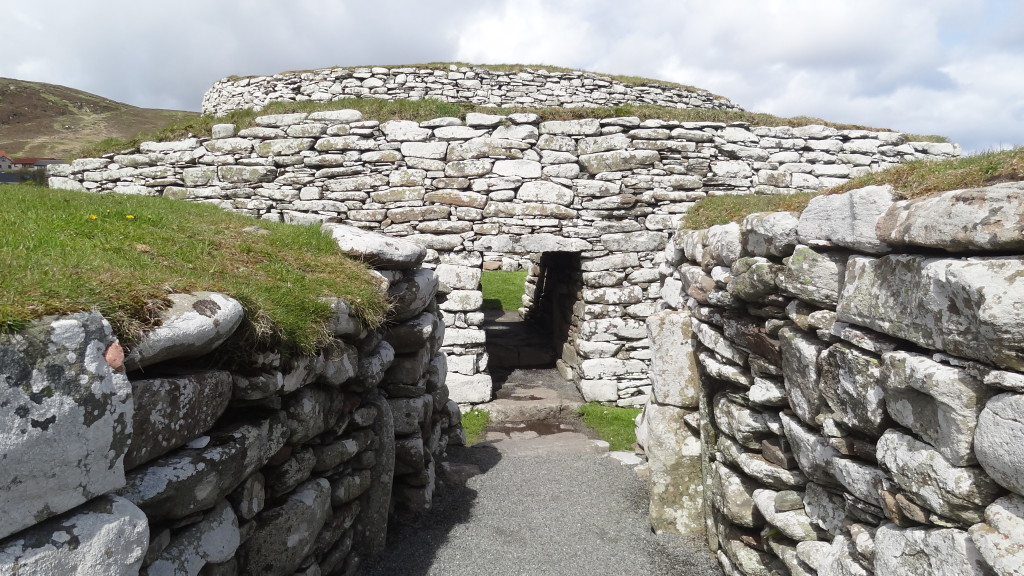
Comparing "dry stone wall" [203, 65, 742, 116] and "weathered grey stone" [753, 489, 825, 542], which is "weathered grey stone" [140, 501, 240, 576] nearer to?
"weathered grey stone" [753, 489, 825, 542]

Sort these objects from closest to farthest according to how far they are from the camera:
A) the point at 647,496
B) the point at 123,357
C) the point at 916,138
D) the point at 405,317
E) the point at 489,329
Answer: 1. the point at 123,357
2. the point at 405,317
3. the point at 647,496
4. the point at 916,138
5. the point at 489,329

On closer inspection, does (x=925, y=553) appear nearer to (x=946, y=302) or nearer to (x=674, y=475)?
(x=946, y=302)

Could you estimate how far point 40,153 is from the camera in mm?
38594

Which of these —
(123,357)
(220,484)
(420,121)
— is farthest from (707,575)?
(420,121)

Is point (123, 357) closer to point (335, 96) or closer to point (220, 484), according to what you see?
point (220, 484)

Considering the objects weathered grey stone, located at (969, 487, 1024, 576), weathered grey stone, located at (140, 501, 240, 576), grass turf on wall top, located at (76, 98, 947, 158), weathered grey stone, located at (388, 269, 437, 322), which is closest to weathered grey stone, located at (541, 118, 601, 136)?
grass turf on wall top, located at (76, 98, 947, 158)

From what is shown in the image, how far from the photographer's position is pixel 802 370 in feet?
11.8

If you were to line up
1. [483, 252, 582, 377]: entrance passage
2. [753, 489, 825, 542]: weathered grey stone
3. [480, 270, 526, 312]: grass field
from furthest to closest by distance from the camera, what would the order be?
[480, 270, 526, 312]: grass field < [483, 252, 582, 377]: entrance passage < [753, 489, 825, 542]: weathered grey stone

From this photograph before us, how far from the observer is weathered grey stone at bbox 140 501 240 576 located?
2402 mm

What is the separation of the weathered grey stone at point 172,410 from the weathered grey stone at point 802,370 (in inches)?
118

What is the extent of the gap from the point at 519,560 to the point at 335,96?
42.5 feet

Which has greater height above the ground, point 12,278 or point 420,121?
point 420,121

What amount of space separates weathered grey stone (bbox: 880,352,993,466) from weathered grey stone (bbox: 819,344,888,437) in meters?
0.10

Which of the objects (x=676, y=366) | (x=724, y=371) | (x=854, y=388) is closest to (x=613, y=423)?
(x=676, y=366)
